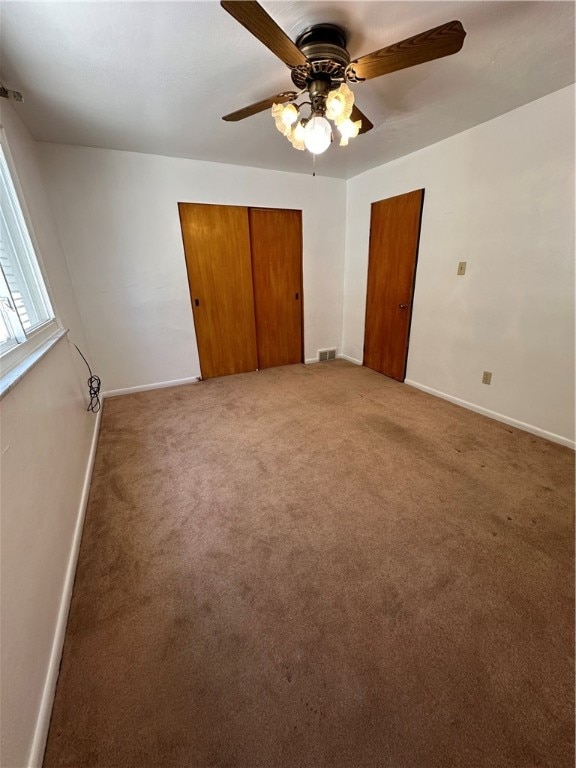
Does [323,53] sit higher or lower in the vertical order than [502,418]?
higher

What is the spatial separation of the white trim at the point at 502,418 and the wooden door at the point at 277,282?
173cm

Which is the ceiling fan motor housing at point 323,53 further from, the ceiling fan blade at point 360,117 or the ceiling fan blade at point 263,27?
the ceiling fan blade at point 360,117

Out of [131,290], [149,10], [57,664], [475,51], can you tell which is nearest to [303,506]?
[57,664]

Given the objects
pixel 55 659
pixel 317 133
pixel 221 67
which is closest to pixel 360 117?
pixel 317 133

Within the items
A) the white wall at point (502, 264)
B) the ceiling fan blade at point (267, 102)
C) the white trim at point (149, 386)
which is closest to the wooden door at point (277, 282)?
the white trim at point (149, 386)

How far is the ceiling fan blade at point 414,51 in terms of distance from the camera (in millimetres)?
1104

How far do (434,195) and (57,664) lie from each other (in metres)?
3.95

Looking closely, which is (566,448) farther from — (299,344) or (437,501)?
(299,344)

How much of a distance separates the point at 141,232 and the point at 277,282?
160 cm

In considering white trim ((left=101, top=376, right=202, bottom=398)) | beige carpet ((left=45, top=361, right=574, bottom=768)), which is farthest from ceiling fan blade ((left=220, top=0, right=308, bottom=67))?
white trim ((left=101, top=376, right=202, bottom=398))

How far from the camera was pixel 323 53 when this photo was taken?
1.39 meters

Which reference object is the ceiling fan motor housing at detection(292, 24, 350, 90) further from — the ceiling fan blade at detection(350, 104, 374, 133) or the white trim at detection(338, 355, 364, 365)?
the white trim at detection(338, 355, 364, 365)

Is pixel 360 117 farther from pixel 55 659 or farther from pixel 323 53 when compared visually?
pixel 55 659

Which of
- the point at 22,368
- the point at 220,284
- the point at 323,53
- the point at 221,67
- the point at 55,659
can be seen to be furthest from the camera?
the point at 220,284
